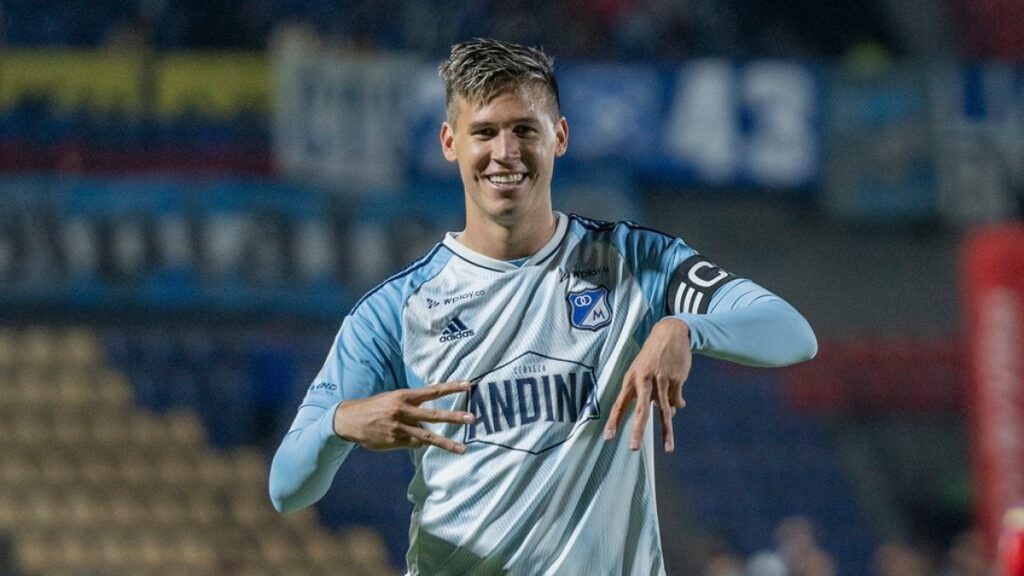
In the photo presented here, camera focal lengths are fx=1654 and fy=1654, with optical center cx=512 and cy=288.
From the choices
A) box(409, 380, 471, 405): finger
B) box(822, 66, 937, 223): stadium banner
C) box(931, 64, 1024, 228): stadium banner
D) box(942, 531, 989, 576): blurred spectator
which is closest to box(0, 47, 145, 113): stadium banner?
box(822, 66, 937, 223): stadium banner

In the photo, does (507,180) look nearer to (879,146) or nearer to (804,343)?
(804,343)

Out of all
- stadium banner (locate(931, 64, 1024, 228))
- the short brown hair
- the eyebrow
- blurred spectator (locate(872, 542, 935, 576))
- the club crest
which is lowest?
blurred spectator (locate(872, 542, 935, 576))

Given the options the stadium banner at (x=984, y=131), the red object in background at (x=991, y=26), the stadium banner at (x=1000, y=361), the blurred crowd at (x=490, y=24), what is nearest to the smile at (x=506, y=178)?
the stadium banner at (x=1000, y=361)

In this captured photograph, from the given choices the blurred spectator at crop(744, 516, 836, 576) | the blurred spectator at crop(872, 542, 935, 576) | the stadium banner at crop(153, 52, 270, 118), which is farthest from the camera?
the stadium banner at crop(153, 52, 270, 118)

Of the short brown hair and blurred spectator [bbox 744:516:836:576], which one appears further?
blurred spectator [bbox 744:516:836:576]

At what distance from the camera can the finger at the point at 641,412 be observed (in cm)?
278

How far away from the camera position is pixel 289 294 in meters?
15.0

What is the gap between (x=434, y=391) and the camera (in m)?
2.90

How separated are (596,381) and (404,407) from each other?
469 mm

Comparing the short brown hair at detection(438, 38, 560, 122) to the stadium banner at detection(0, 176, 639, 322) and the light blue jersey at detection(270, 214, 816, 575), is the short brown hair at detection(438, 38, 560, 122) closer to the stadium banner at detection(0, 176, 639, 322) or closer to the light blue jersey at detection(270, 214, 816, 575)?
the light blue jersey at detection(270, 214, 816, 575)

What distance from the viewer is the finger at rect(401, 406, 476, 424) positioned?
9.41 feet

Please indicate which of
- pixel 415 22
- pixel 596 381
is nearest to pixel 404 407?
pixel 596 381

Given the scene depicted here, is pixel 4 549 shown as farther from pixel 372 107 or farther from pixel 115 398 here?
pixel 372 107

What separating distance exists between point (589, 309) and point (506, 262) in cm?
19
